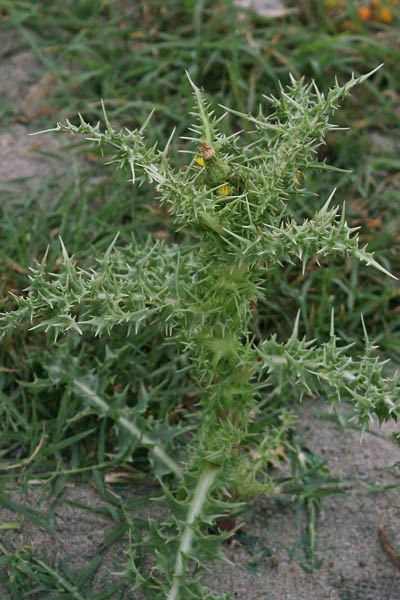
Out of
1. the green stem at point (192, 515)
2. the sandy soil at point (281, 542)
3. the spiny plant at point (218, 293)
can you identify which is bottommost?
the sandy soil at point (281, 542)

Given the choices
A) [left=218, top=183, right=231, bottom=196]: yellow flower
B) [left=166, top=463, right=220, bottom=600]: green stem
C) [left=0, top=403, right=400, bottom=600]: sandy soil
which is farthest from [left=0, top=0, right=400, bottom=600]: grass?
[left=218, top=183, right=231, bottom=196]: yellow flower

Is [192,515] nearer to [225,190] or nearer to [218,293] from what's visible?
[218,293]

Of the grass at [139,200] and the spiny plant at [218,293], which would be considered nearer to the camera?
the spiny plant at [218,293]

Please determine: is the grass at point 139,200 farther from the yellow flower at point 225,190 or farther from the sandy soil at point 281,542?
the yellow flower at point 225,190

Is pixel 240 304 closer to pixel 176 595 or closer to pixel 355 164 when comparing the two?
pixel 176 595

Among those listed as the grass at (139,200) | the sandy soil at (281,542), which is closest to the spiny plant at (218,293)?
the sandy soil at (281,542)

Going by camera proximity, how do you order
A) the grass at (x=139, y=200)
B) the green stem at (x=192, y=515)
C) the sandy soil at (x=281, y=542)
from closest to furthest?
the green stem at (x=192, y=515)
the sandy soil at (x=281, y=542)
the grass at (x=139, y=200)

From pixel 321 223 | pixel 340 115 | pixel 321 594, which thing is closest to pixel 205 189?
pixel 321 223

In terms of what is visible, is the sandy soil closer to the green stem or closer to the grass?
the grass
